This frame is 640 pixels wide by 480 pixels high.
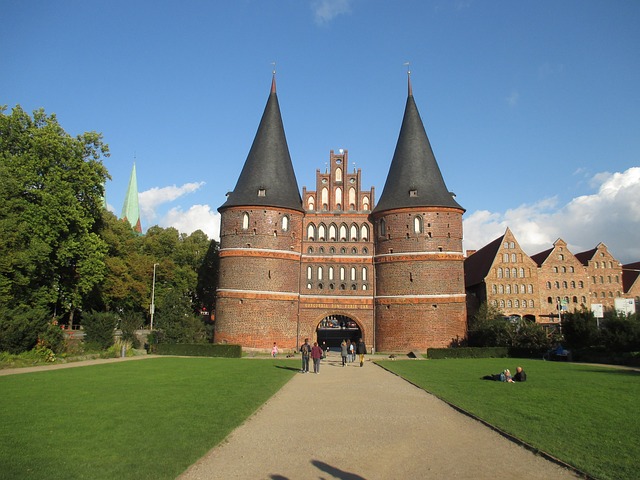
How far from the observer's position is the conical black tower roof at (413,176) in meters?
38.8

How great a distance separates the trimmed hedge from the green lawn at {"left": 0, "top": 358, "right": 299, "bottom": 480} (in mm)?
14094

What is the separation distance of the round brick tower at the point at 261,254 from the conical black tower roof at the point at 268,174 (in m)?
0.07

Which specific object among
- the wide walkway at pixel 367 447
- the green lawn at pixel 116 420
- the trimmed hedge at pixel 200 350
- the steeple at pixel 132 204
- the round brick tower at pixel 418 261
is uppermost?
the steeple at pixel 132 204

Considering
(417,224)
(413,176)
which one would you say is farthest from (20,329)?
(413,176)

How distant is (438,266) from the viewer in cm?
3766

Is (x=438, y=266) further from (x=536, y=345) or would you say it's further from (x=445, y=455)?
(x=445, y=455)

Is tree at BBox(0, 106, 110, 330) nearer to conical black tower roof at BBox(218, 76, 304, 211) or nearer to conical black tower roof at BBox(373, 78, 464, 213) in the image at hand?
conical black tower roof at BBox(218, 76, 304, 211)

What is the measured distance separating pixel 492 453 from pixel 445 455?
0.79 meters

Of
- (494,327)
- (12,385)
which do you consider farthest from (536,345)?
(12,385)

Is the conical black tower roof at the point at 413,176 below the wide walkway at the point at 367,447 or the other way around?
the other way around

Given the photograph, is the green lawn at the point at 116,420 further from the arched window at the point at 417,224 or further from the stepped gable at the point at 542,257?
the stepped gable at the point at 542,257

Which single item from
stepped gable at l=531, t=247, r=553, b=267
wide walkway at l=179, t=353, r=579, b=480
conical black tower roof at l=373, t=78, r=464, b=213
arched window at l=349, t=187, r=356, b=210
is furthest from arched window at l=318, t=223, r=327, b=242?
stepped gable at l=531, t=247, r=553, b=267

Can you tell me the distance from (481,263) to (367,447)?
52786 mm

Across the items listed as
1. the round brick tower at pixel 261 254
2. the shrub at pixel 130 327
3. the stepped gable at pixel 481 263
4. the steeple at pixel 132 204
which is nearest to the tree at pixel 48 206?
the shrub at pixel 130 327
